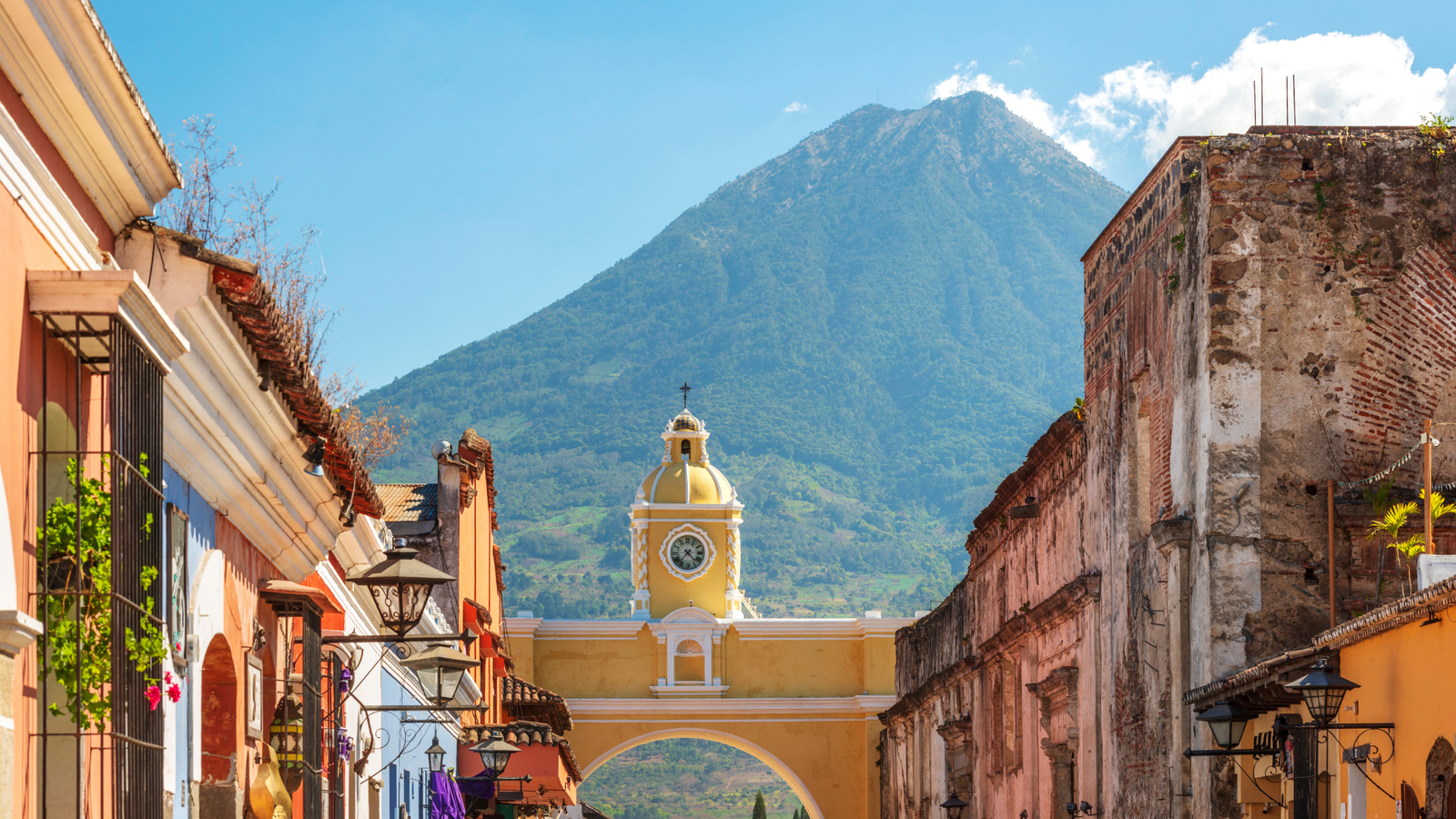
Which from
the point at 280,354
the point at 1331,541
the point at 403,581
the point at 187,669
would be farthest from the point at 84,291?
the point at 1331,541

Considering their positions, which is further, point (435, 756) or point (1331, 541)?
point (435, 756)

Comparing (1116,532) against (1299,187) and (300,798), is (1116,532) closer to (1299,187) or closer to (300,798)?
(1299,187)

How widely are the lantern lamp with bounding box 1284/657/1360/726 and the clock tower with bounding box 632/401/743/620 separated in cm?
3790

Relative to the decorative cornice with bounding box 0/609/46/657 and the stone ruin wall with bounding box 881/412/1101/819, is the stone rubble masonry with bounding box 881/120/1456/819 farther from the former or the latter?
the decorative cornice with bounding box 0/609/46/657

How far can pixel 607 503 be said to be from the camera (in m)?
120

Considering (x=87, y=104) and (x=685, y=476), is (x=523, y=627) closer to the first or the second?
(x=685, y=476)

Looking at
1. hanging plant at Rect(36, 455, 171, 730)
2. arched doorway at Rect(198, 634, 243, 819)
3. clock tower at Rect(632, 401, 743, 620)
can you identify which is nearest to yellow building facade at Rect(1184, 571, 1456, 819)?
arched doorway at Rect(198, 634, 243, 819)

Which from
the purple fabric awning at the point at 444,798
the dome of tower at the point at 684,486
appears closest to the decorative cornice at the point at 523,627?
the dome of tower at the point at 684,486

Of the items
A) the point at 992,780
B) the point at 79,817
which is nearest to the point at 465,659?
the point at 79,817

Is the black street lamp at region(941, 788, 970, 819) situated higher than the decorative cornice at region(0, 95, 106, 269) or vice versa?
the decorative cornice at region(0, 95, 106, 269)

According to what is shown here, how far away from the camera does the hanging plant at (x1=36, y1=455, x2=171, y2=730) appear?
5234 millimetres

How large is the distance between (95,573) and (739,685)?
39.1 meters

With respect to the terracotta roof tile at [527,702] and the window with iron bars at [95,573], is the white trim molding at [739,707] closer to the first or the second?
the terracotta roof tile at [527,702]

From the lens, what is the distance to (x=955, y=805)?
75.1 feet
